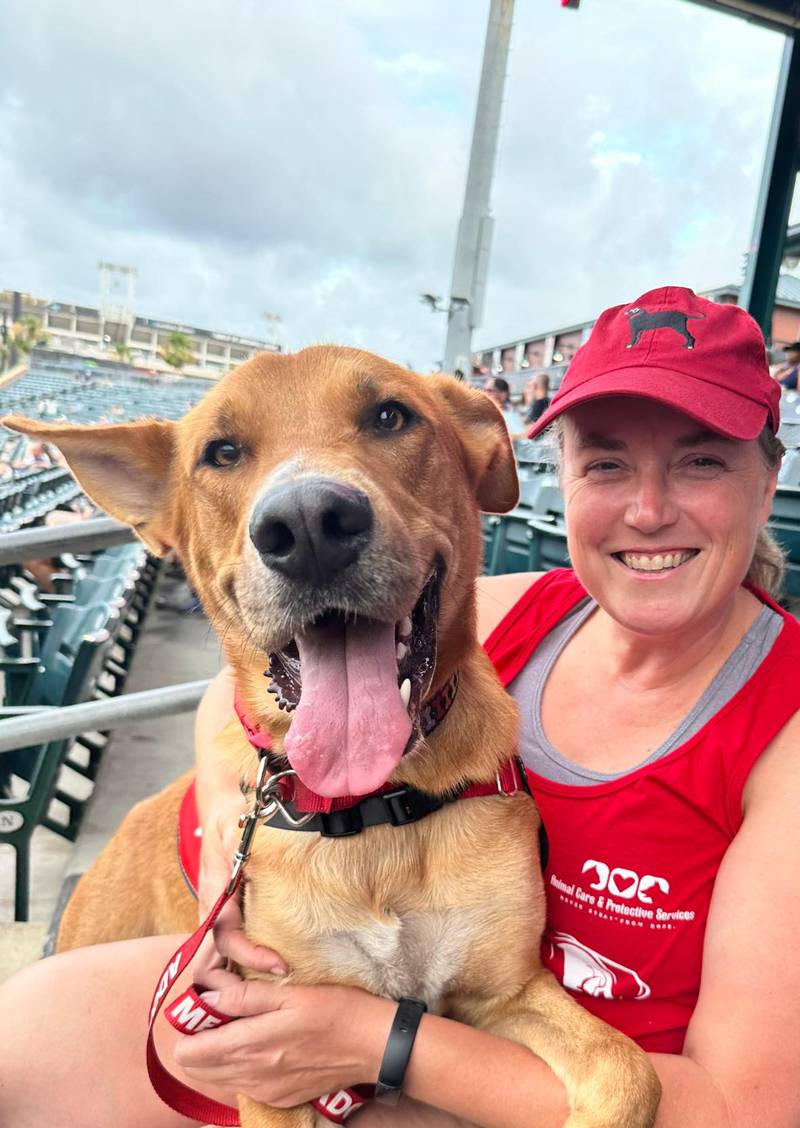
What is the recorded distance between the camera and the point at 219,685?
2.24 metres

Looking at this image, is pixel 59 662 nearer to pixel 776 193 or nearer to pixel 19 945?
pixel 19 945

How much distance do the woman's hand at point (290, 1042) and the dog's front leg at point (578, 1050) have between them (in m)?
0.22

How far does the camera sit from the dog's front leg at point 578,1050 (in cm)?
124

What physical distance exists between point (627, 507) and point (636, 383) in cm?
28

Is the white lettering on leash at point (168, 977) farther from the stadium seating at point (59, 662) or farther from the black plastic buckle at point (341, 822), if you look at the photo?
the stadium seating at point (59, 662)

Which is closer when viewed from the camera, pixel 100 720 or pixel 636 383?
pixel 636 383

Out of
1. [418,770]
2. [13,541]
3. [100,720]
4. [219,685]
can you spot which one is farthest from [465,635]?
[13,541]

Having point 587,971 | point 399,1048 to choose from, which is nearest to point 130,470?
point 399,1048

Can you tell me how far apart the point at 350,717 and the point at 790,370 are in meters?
10.3

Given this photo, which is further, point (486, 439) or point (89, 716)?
point (89, 716)

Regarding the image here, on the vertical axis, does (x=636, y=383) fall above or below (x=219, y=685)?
above

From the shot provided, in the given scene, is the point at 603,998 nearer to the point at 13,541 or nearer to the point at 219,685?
the point at 219,685

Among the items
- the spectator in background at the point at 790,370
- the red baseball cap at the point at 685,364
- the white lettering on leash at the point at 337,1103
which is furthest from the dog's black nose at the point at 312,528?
the spectator in background at the point at 790,370

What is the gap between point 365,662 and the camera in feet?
4.59
